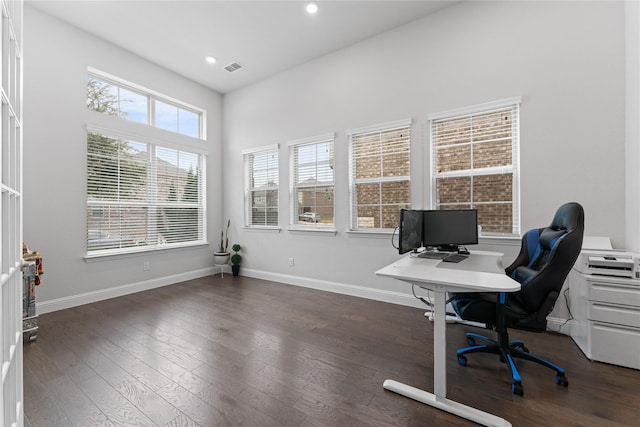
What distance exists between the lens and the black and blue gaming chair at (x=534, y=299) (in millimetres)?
1753

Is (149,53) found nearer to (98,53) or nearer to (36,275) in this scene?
(98,53)

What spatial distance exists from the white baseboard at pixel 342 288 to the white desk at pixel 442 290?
5.11ft

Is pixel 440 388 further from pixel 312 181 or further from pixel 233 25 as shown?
pixel 233 25

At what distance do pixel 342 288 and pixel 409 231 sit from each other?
5.76ft

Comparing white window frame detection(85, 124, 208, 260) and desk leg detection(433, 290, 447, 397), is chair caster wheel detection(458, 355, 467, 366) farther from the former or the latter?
white window frame detection(85, 124, 208, 260)

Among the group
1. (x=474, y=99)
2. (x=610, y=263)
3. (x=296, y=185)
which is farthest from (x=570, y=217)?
(x=296, y=185)

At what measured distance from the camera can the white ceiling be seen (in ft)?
10.5

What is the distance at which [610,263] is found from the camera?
2127 millimetres

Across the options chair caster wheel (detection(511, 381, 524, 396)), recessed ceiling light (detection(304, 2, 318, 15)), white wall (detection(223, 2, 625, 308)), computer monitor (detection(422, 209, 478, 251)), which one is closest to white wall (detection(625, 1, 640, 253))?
white wall (detection(223, 2, 625, 308))

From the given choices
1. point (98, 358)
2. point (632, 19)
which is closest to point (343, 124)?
point (632, 19)

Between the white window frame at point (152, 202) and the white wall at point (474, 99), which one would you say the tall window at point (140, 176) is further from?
the white wall at point (474, 99)

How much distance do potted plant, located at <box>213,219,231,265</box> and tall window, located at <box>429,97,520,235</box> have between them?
3682 mm

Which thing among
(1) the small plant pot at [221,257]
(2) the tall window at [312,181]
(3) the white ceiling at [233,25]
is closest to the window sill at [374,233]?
(2) the tall window at [312,181]

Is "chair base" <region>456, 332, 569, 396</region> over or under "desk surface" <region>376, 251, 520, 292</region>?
under
